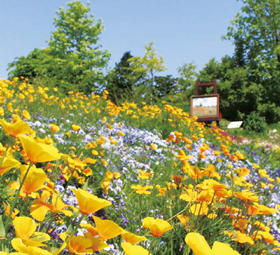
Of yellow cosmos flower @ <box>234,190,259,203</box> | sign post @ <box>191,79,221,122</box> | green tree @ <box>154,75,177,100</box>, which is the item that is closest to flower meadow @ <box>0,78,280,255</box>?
yellow cosmos flower @ <box>234,190,259,203</box>

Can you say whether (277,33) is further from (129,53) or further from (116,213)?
(116,213)

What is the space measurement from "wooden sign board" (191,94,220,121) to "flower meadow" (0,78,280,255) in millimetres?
7783

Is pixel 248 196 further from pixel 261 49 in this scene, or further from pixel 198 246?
pixel 261 49

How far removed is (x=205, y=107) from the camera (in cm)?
1427

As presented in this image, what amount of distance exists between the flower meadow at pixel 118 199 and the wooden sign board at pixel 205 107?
778cm

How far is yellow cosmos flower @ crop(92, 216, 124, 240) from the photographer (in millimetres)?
744

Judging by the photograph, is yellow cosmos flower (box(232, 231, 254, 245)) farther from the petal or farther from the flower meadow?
the petal

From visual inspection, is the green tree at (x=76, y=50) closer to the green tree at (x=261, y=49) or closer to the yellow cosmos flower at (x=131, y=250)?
the green tree at (x=261, y=49)

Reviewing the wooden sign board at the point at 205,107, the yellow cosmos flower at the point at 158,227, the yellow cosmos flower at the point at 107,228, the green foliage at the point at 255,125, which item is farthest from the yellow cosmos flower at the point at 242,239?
the green foliage at the point at 255,125

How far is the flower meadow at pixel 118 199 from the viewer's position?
74 cm

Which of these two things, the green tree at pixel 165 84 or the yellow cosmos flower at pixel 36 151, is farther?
the green tree at pixel 165 84

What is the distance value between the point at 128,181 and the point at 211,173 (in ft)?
4.08

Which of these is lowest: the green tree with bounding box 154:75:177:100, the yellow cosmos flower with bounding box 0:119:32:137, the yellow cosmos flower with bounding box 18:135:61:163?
the yellow cosmos flower with bounding box 18:135:61:163

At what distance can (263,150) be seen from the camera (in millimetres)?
8469
